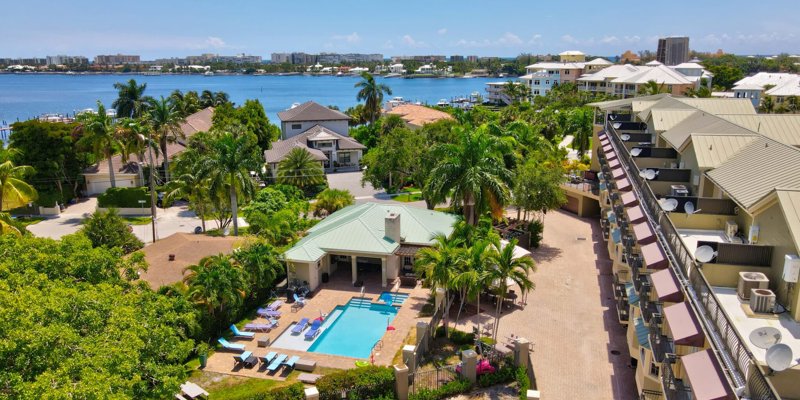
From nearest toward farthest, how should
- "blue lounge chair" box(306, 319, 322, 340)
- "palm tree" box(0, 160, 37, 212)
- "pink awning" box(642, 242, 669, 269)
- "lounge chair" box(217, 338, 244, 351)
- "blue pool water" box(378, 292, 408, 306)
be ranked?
"pink awning" box(642, 242, 669, 269), "lounge chair" box(217, 338, 244, 351), "blue lounge chair" box(306, 319, 322, 340), "palm tree" box(0, 160, 37, 212), "blue pool water" box(378, 292, 408, 306)

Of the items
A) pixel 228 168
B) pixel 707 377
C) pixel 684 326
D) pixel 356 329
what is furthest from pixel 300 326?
pixel 707 377

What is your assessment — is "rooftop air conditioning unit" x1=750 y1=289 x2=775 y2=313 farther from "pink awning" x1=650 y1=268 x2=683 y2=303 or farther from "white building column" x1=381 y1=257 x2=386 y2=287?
"white building column" x1=381 y1=257 x2=386 y2=287

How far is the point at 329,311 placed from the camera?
28.8m

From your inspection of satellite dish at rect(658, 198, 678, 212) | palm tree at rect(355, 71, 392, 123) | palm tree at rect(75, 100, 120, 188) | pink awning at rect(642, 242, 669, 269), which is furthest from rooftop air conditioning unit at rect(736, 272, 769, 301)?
palm tree at rect(355, 71, 392, 123)

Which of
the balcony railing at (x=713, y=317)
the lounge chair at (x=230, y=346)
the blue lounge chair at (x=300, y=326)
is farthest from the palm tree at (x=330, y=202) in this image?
the balcony railing at (x=713, y=317)

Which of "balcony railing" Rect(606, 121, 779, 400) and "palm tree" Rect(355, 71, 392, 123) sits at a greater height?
"palm tree" Rect(355, 71, 392, 123)

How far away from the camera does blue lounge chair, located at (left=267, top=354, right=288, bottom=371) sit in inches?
899

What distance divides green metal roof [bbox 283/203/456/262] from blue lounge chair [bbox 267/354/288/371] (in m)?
7.78

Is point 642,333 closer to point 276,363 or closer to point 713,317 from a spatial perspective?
point 713,317

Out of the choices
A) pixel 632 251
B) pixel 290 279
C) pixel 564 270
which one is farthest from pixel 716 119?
pixel 290 279

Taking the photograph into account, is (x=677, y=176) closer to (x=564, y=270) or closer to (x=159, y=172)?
(x=564, y=270)

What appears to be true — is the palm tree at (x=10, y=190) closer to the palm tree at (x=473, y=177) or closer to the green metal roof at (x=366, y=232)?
the green metal roof at (x=366, y=232)

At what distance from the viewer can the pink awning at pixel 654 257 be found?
17312 millimetres

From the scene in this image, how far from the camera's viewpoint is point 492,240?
25016 mm
